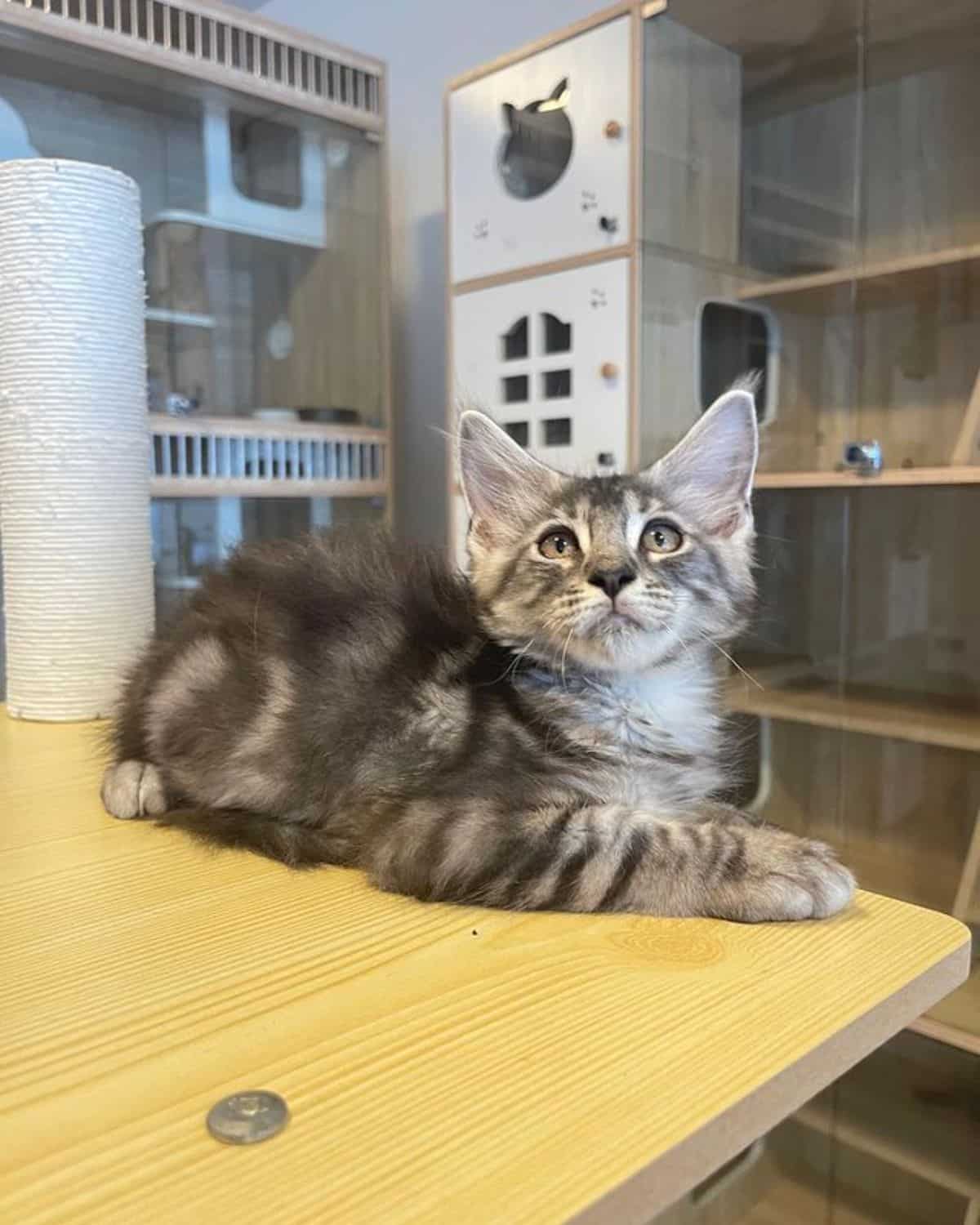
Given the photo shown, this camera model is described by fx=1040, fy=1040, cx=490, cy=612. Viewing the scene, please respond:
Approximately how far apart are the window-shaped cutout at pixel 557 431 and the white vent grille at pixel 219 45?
33.7 inches

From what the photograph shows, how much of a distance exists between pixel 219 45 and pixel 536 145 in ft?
2.09

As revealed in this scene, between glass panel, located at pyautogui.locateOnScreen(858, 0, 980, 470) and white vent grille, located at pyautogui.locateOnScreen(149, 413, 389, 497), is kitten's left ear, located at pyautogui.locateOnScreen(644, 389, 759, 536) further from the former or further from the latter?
white vent grille, located at pyautogui.locateOnScreen(149, 413, 389, 497)

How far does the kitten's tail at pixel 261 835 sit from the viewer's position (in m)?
0.92

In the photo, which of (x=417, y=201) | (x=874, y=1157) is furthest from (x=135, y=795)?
(x=417, y=201)

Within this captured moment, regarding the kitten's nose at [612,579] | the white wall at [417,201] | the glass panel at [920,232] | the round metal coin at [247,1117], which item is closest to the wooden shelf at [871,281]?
the glass panel at [920,232]

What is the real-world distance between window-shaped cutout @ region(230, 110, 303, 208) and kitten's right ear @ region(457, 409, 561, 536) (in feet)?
4.70

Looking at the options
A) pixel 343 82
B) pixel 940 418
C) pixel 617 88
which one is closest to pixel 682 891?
pixel 940 418

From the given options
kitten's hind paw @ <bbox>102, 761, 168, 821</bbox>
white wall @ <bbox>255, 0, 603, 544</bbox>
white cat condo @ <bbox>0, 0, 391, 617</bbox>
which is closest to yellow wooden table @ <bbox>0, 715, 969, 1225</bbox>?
kitten's hind paw @ <bbox>102, 761, 168, 821</bbox>

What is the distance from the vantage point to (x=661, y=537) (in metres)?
0.96

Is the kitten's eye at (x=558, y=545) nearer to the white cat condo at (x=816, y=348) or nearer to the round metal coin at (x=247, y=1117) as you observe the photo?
the round metal coin at (x=247, y=1117)

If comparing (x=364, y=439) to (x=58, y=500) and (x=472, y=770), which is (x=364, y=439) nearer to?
(x=58, y=500)

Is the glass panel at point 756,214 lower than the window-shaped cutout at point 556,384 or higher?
higher

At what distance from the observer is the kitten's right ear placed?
40.6 inches

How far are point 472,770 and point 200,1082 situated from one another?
15.4 inches
